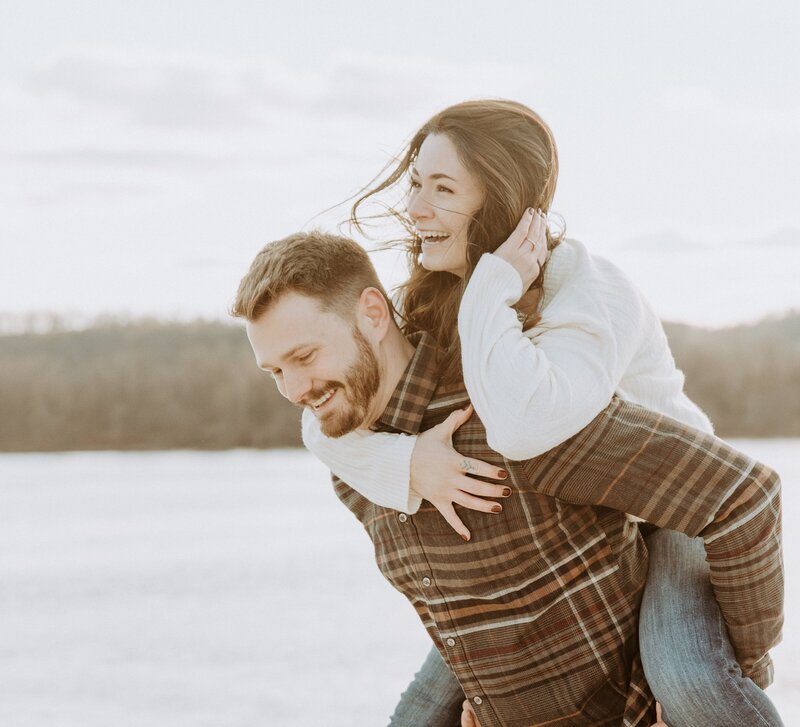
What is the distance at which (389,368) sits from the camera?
185 cm

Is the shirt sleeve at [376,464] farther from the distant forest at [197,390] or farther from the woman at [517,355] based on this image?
the distant forest at [197,390]

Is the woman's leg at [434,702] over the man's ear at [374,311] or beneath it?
beneath

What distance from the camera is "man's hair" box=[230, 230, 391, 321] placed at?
1.76m

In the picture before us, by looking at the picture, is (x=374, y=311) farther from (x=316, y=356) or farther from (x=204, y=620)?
(x=204, y=620)

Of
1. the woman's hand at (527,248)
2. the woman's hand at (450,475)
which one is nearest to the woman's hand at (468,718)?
the woman's hand at (450,475)

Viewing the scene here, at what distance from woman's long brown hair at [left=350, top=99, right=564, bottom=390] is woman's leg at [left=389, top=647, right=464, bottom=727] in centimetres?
59

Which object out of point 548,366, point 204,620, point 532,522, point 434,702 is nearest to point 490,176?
point 548,366

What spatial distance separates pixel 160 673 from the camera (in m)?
5.80

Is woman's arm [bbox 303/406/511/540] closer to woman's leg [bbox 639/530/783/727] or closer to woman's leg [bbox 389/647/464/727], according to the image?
woman's leg [bbox 639/530/783/727]

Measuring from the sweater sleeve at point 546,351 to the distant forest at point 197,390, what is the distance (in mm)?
19923

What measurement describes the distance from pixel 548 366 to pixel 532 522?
247mm

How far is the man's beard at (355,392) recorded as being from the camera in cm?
179

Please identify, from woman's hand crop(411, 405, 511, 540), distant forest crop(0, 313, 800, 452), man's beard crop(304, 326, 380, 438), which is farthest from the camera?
distant forest crop(0, 313, 800, 452)

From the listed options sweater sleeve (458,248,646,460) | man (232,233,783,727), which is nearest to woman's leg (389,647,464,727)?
man (232,233,783,727)
